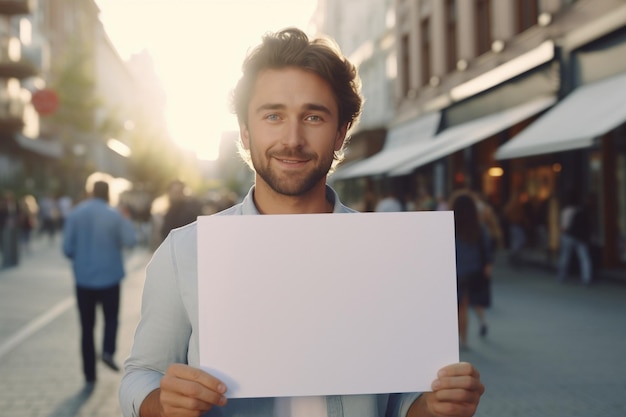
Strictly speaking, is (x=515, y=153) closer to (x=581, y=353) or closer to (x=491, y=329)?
(x=491, y=329)

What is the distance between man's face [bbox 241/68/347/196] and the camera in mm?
1968

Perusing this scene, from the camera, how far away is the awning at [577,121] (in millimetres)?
10367

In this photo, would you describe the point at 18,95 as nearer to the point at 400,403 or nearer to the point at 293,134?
the point at 293,134

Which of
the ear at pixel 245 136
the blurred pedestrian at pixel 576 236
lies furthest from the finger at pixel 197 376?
the blurred pedestrian at pixel 576 236

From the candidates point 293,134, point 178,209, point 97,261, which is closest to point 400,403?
point 293,134

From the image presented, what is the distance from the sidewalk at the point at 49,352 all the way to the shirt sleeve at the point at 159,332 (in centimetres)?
421

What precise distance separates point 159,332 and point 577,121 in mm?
11122

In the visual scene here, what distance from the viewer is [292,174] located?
6.53ft

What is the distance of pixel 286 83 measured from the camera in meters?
1.99

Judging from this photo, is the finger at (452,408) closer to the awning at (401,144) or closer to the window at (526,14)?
the window at (526,14)

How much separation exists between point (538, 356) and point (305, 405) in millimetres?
6332

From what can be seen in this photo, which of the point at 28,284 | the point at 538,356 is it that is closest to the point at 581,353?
the point at 538,356

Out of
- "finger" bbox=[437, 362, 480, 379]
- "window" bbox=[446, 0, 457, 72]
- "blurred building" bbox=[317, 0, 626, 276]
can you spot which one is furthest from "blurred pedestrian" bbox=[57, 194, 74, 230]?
"finger" bbox=[437, 362, 480, 379]

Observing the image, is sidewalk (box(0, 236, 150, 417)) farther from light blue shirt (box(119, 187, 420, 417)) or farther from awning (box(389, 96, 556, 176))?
awning (box(389, 96, 556, 176))
